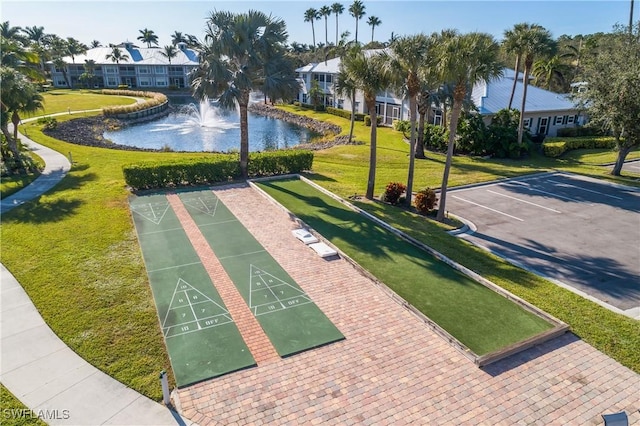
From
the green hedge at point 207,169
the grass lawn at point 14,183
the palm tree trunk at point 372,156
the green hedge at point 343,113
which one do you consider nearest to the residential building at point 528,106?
the green hedge at point 343,113

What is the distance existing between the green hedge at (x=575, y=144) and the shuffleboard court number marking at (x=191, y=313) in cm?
3311

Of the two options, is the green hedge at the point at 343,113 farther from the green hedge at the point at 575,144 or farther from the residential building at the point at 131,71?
the residential building at the point at 131,71

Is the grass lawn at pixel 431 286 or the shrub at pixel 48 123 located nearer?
the grass lawn at pixel 431 286

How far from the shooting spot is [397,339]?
10922mm

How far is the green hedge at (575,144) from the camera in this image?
3516cm

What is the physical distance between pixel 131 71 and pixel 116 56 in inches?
161

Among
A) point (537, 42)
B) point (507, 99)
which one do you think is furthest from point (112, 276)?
point (507, 99)

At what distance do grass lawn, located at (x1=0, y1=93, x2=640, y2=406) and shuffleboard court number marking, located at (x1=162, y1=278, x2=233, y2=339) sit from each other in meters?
0.40

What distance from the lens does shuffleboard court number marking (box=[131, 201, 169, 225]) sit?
19.1m

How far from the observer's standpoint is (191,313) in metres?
11.9

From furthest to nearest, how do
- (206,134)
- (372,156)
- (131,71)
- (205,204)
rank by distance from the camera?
(131,71) → (206,134) → (372,156) → (205,204)

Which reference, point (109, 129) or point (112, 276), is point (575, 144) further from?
point (109, 129)

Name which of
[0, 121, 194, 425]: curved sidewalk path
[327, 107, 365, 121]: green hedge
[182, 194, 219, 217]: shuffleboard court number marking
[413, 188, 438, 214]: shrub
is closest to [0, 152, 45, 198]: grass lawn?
[182, 194, 219, 217]: shuffleboard court number marking

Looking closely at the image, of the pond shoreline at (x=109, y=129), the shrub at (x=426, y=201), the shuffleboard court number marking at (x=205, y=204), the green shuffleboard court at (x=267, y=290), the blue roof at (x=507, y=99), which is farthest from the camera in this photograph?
the blue roof at (x=507, y=99)
